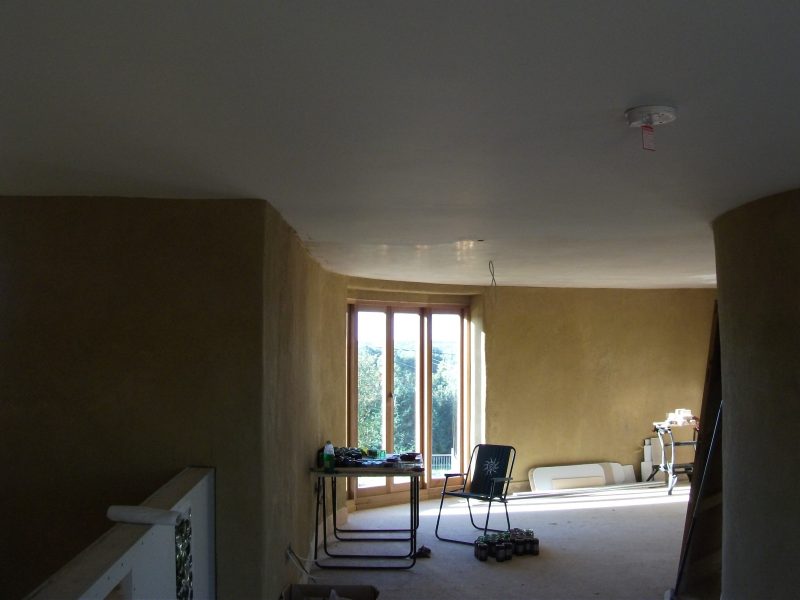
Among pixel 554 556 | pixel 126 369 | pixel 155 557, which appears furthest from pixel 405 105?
pixel 554 556

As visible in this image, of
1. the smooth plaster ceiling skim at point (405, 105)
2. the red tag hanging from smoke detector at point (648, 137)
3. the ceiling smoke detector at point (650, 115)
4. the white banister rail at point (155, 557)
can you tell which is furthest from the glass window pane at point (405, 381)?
the ceiling smoke detector at point (650, 115)

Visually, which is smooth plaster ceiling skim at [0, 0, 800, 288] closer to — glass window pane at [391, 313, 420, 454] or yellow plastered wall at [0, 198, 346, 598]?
yellow plastered wall at [0, 198, 346, 598]

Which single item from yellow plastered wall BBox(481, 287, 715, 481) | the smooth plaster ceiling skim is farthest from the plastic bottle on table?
yellow plastered wall BBox(481, 287, 715, 481)

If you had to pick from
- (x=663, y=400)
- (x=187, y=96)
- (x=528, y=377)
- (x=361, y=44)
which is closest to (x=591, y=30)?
(x=361, y=44)

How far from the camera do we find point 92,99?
7.06 feet

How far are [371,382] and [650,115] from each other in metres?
5.82

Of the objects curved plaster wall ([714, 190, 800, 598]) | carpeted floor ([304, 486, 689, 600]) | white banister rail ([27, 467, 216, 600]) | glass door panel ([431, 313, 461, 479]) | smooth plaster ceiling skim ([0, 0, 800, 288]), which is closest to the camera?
smooth plaster ceiling skim ([0, 0, 800, 288])

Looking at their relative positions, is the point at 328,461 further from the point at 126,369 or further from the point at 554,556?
the point at 126,369

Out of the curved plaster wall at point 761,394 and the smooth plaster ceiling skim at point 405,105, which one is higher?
the smooth plaster ceiling skim at point 405,105

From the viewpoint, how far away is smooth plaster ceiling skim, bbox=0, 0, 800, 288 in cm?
163

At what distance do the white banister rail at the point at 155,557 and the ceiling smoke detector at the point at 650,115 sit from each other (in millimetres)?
2074

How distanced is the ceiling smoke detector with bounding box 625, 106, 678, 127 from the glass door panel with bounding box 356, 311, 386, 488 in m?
5.63

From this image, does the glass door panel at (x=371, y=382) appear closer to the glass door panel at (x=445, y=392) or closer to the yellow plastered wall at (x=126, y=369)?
the glass door panel at (x=445, y=392)

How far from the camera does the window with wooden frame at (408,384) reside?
25.1ft
